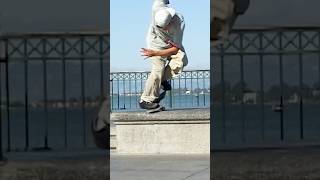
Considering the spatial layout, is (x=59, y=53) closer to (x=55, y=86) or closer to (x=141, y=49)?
(x=55, y=86)

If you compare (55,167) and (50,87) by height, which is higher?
(50,87)

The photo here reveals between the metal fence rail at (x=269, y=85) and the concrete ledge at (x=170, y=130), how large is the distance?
465 mm

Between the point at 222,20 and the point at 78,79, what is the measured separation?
134 cm

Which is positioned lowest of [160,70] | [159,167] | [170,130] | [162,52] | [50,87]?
[159,167]

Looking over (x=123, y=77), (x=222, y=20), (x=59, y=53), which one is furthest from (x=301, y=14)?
(x=123, y=77)

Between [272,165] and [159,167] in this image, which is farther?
[159,167]

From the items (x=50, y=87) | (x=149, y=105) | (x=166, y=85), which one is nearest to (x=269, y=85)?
(x=166, y=85)

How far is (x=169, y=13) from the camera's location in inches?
264

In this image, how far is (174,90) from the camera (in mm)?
8258

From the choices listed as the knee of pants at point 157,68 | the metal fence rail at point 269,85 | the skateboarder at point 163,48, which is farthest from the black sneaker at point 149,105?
the metal fence rail at point 269,85

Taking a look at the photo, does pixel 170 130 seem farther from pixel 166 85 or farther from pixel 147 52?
pixel 147 52

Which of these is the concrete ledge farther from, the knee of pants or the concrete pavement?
the knee of pants

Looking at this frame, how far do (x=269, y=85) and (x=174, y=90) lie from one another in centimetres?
216

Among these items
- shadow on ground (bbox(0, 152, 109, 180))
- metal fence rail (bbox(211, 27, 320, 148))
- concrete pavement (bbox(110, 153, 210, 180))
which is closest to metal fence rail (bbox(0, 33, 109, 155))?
shadow on ground (bbox(0, 152, 109, 180))
